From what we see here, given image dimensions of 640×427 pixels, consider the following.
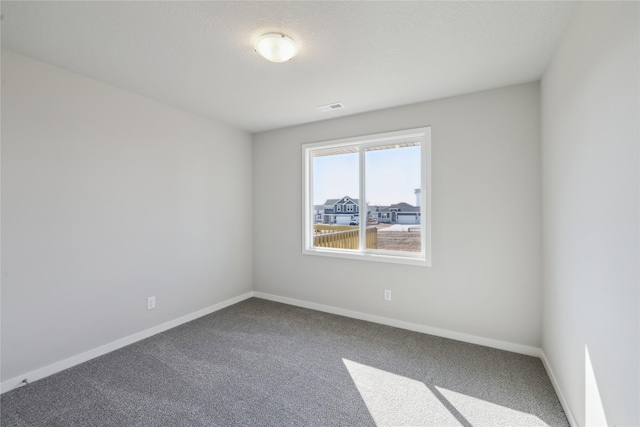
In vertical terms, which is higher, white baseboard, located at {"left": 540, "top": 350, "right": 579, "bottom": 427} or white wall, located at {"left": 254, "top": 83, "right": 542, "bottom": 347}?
white wall, located at {"left": 254, "top": 83, "right": 542, "bottom": 347}

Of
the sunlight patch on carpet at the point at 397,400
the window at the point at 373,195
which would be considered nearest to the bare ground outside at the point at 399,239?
the window at the point at 373,195

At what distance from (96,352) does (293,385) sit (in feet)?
5.99

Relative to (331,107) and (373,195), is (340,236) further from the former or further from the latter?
(331,107)

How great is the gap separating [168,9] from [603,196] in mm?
2461

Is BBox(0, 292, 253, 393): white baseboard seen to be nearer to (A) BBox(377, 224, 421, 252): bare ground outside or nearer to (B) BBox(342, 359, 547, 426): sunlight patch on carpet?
(B) BBox(342, 359, 547, 426): sunlight patch on carpet

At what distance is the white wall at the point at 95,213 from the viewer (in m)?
2.14

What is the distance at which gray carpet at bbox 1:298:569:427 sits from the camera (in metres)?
1.85

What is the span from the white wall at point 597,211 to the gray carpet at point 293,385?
0.50 metres

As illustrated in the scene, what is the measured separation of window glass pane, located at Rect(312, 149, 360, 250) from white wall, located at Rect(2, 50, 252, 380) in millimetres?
1306

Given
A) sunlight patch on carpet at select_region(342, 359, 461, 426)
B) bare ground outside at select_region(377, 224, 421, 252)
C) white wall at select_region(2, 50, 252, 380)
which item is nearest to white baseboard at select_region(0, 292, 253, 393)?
white wall at select_region(2, 50, 252, 380)

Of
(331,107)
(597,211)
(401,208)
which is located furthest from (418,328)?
(331,107)

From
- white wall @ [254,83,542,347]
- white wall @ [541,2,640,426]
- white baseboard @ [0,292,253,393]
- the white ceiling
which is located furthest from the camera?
white wall @ [254,83,542,347]

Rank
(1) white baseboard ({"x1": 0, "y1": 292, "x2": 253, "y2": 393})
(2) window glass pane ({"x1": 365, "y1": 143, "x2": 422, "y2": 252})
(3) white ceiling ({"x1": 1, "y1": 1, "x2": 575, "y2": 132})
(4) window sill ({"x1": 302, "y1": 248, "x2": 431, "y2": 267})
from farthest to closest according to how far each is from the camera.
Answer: (2) window glass pane ({"x1": 365, "y1": 143, "x2": 422, "y2": 252}), (4) window sill ({"x1": 302, "y1": 248, "x2": 431, "y2": 267}), (1) white baseboard ({"x1": 0, "y1": 292, "x2": 253, "y2": 393}), (3) white ceiling ({"x1": 1, "y1": 1, "x2": 575, "y2": 132})

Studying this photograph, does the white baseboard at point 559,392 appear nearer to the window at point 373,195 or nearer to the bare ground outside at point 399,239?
the window at point 373,195
